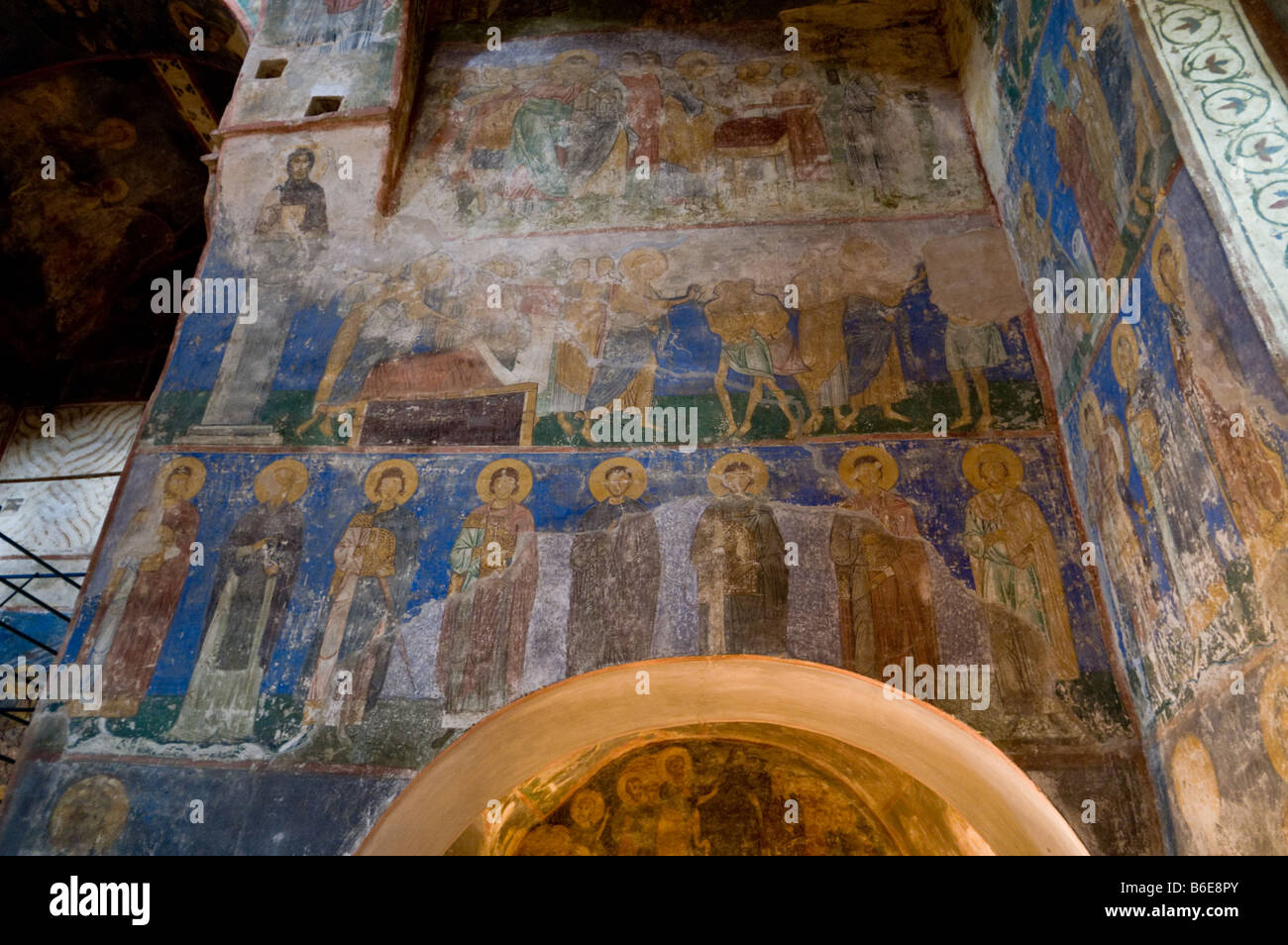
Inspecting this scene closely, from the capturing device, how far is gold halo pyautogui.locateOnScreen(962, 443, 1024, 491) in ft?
19.8

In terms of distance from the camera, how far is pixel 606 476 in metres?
6.28

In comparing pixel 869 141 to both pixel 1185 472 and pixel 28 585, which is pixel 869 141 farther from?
pixel 28 585

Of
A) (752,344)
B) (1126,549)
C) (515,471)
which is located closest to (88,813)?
(515,471)

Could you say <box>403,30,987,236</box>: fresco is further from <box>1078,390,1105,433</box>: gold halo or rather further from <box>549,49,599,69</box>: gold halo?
<box>1078,390,1105,433</box>: gold halo

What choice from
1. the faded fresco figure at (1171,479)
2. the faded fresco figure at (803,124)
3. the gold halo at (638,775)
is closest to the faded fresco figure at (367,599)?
the faded fresco figure at (803,124)

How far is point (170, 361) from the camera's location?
7.10 m

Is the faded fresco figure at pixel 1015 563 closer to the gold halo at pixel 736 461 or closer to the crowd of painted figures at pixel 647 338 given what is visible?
the crowd of painted figures at pixel 647 338

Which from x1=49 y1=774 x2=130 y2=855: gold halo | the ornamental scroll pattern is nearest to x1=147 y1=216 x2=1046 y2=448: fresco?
the ornamental scroll pattern

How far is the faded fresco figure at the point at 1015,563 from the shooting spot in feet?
17.8

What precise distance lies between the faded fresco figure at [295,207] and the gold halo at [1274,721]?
6653mm

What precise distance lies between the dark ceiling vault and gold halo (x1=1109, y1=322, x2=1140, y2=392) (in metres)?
7.69

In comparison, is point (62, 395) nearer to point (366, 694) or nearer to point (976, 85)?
point (366, 694)
